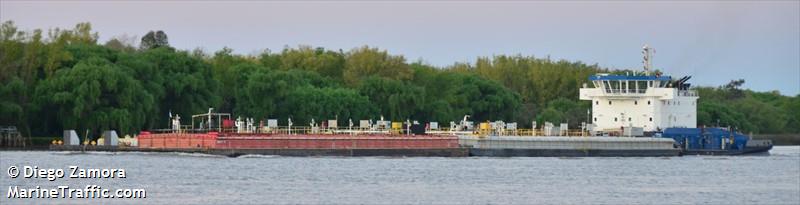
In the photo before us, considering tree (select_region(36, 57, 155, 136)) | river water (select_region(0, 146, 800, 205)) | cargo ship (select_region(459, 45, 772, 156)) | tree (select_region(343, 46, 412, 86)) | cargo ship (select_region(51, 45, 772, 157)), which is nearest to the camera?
river water (select_region(0, 146, 800, 205))

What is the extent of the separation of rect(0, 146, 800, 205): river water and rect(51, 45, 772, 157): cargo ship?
5.61 ft

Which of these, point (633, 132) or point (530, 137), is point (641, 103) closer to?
point (633, 132)

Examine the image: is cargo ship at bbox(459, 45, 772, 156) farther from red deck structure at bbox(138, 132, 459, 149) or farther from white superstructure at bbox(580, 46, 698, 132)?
red deck structure at bbox(138, 132, 459, 149)

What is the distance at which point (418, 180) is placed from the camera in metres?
70.4

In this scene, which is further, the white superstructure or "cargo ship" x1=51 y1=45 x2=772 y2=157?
the white superstructure

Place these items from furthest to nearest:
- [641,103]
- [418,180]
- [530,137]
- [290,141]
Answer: [641,103], [530,137], [290,141], [418,180]

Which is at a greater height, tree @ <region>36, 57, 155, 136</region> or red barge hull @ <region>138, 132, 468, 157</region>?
tree @ <region>36, 57, 155, 136</region>

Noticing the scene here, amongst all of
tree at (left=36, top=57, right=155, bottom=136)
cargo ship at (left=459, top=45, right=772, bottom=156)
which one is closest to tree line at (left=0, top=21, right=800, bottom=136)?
tree at (left=36, top=57, right=155, bottom=136)

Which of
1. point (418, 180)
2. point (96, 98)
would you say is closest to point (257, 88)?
point (96, 98)

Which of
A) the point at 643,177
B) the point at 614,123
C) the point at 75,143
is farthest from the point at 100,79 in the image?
the point at 643,177

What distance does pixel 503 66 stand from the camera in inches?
6895

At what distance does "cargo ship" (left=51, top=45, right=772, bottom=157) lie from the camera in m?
93.5

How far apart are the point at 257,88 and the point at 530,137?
30402mm

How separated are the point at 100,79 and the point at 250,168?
110 ft
